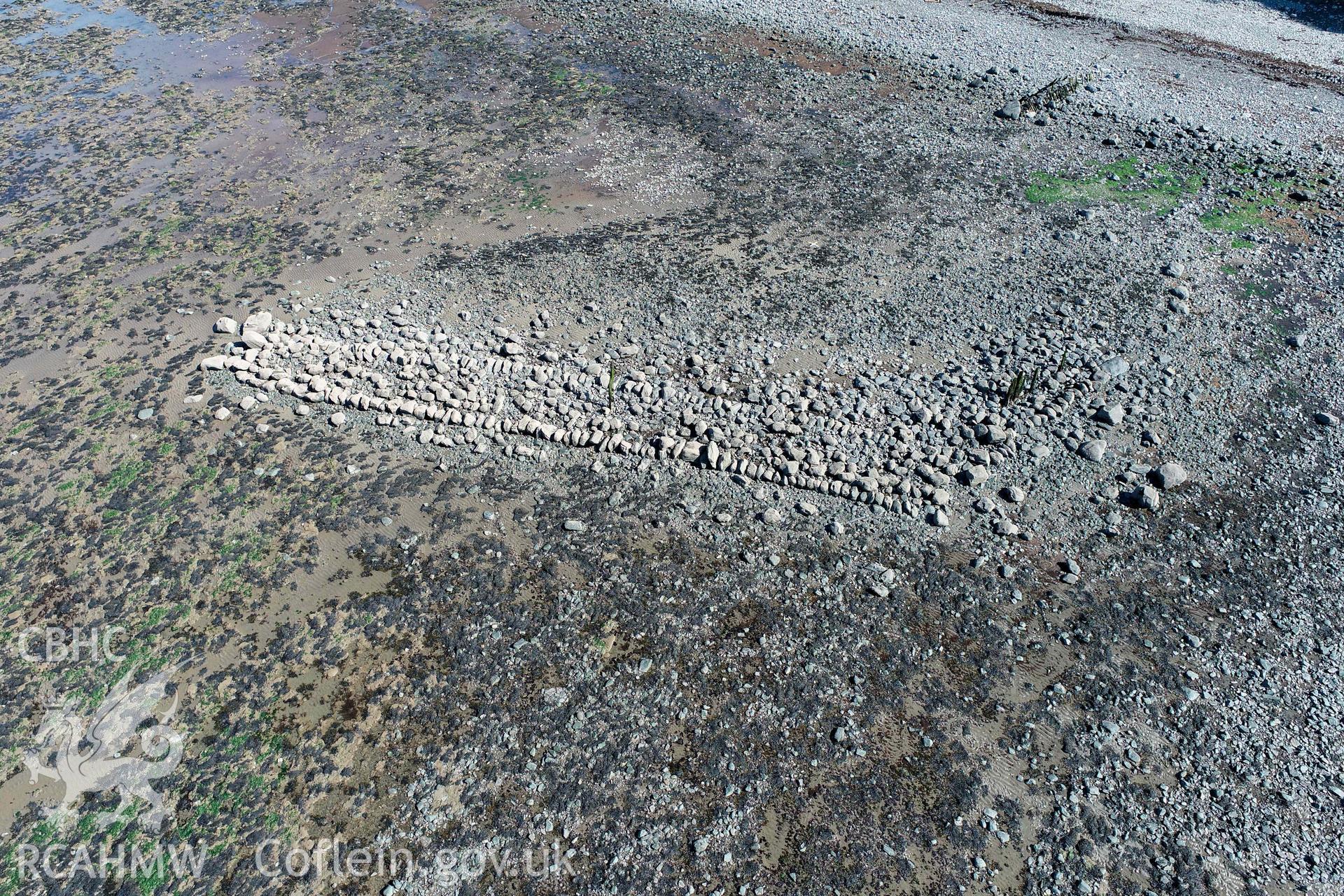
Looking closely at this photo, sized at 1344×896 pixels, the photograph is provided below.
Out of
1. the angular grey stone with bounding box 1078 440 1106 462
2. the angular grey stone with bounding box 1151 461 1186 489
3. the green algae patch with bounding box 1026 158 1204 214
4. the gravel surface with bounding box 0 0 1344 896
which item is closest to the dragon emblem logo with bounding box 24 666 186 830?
the gravel surface with bounding box 0 0 1344 896

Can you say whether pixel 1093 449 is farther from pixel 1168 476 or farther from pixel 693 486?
pixel 693 486

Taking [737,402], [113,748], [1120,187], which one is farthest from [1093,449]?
[113,748]

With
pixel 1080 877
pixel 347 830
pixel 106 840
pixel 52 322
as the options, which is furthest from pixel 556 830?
pixel 52 322

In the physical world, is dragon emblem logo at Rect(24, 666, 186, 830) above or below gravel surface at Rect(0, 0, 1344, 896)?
below

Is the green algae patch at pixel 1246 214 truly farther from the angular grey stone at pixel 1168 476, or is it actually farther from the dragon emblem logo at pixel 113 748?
the dragon emblem logo at pixel 113 748

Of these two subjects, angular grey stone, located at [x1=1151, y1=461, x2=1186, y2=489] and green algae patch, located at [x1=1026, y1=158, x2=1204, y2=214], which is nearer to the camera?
angular grey stone, located at [x1=1151, y1=461, x2=1186, y2=489]

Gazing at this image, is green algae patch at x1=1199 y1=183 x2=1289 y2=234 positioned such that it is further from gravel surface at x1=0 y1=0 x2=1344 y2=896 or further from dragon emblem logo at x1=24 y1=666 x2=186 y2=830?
dragon emblem logo at x1=24 y1=666 x2=186 y2=830
